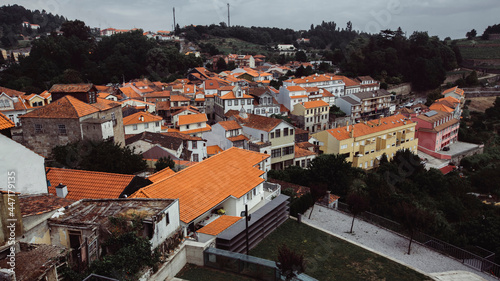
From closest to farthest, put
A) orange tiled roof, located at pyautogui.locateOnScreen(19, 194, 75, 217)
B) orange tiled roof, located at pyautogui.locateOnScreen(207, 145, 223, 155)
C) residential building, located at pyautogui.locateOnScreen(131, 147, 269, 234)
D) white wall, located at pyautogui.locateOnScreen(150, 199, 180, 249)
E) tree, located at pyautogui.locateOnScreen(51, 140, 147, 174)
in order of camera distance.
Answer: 1. orange tiled roof, located at pyautogui.locateOnScreen(19, 194, 75, 217)
2. white wall, located at pyautogui.locateOnScreen(150, 199, 180, 249)
3. residential building, located at pyautogui.locateOnScreen(131, 147, 269, 234)
4. tree, located at pyautogui.locateOnScreen(51, 140, 147, 174)
5. orange tiled roof, located at pyautogui.locateOnScreen(207, 145, 223, 155)

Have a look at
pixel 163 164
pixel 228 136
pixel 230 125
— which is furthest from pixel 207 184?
pixel 230 125

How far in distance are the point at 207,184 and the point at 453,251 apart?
41.1 ft

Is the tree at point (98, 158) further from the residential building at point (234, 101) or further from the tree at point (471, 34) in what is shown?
the tree at point (471, 34)

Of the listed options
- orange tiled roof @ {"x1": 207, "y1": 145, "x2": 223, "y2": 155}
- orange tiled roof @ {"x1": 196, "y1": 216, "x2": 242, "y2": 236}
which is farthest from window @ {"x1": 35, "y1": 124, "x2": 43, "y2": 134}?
orange tiled roof @ {"x1": 207, "y1": 145, "x2": 223, "y2": 155}

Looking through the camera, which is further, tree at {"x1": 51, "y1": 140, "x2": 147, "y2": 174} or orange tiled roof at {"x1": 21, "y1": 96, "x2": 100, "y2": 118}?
orange tiled roof at {"x1": 21, "y1": 96, "x2": 100, "y2": 118}

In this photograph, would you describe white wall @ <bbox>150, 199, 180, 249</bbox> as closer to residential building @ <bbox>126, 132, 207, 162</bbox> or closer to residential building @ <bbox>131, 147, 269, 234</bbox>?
residential building @ <bbox>131, 147, 269, 234</bbox>

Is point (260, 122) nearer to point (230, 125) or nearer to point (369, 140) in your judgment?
point (230, 125)

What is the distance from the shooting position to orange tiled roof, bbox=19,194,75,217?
896cm

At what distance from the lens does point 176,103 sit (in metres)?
46.3

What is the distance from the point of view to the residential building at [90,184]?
543 inches

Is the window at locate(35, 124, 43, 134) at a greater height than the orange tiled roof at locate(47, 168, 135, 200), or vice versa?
the window at locate(35, 124, 43, 134)

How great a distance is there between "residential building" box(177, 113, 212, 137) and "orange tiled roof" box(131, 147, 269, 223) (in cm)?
1900

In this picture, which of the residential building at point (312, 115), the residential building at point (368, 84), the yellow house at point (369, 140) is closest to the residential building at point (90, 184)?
the yellow house at point (369, 140)

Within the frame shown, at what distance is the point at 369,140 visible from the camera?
37812 millimetres
